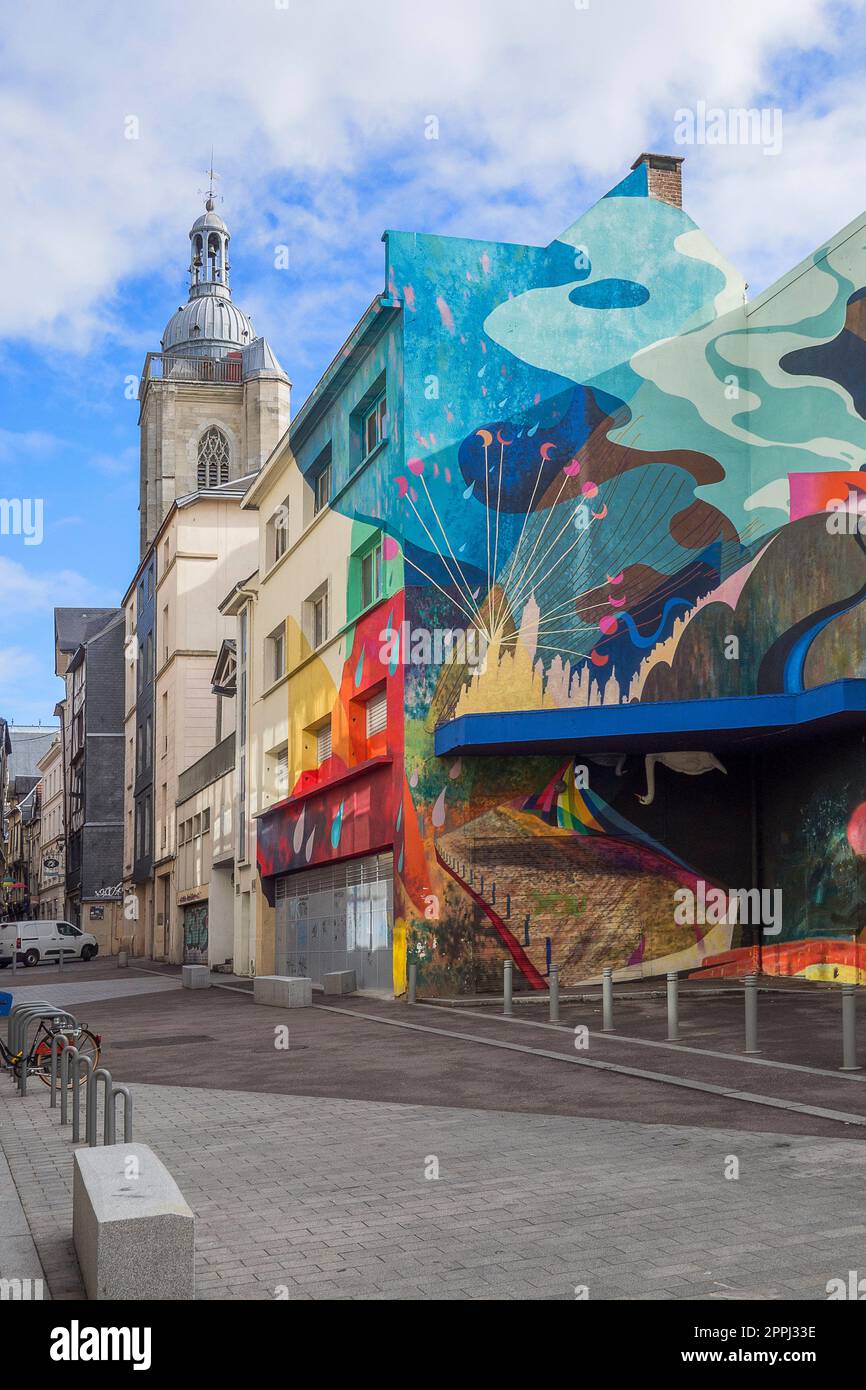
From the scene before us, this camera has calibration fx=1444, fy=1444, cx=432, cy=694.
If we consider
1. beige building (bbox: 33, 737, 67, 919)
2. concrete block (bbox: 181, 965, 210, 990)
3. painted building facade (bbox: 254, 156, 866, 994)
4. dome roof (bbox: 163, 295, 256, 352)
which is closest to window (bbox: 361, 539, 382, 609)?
painted building facade (bbox: 254, 156, 866, 994)

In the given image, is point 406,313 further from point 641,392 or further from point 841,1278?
point 841,1278

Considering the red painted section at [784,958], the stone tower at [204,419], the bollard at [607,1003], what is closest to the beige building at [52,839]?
the stone tower at [204,419]

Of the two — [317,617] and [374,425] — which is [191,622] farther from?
[374,425]

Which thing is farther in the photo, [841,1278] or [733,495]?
[733,495]

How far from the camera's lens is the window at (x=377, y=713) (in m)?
26.6

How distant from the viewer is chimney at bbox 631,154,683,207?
27094mm

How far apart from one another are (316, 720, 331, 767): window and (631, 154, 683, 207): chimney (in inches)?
490

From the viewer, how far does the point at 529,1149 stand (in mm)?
9648

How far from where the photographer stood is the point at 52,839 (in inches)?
3698

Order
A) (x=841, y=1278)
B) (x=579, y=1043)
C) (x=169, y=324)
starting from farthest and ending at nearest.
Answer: (x=169, y=324)
(x=579, y=1043)
(x=841, y=1278)

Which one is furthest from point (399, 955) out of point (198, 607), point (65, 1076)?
point (198, 607)

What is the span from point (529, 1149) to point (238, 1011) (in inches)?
579

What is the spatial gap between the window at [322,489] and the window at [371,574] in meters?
3.57
